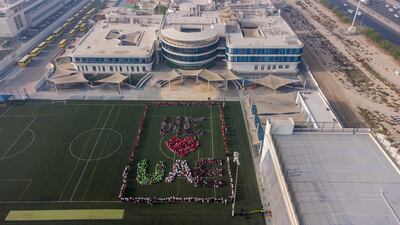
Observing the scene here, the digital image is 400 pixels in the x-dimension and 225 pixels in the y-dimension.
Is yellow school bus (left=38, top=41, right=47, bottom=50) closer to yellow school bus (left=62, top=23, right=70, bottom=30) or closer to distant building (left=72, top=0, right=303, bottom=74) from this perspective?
yellow school bus (left=62, top=23, right=70, bottom=30)

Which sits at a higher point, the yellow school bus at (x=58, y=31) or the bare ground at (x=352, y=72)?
the yellow school bus at (x=58, y=31)

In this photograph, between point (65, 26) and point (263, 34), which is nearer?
point (263, 34)

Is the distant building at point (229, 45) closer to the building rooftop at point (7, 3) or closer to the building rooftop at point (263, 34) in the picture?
the building rooftop at point (263, 34)

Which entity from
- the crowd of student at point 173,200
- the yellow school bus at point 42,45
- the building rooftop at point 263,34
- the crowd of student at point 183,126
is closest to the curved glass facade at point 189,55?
the building rooftop at point 263,34

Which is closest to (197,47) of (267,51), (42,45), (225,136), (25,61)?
(267,51)

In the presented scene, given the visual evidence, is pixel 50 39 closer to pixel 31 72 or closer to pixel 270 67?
pixel 31 72

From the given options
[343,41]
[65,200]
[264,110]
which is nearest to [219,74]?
[264,110]

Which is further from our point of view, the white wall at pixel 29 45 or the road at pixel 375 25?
the road at pixel 375 25
